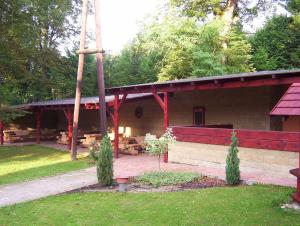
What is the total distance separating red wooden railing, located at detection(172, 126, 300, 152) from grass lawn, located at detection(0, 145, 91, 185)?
4.05 m

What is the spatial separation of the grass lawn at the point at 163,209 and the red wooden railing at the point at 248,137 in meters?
1.76

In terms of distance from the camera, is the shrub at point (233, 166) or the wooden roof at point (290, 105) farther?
the shrub at point (233, 166)

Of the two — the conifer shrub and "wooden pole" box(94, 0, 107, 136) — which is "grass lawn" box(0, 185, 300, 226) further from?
"wooden pole" box(94, 0, 107, 136)

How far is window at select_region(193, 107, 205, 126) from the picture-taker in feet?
54.7

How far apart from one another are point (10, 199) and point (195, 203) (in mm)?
4506

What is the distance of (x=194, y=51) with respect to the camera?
23.6 metres

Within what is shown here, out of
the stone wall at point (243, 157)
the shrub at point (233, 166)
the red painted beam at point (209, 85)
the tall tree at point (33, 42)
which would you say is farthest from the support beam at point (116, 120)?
the shrub at point (233, 166)

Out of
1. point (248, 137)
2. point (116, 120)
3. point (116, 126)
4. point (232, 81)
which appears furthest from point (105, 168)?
point (116, 120)

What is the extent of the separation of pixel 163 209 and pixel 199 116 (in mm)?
10083

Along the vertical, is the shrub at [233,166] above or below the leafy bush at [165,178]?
above

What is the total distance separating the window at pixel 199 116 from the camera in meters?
16.7

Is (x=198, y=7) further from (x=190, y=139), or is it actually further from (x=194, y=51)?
A: (x=190, y=139)

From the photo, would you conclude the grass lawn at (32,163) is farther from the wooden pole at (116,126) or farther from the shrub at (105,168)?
the shrub at (105,168)

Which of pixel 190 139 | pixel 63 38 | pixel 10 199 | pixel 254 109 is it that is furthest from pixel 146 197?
pixel 63 38
